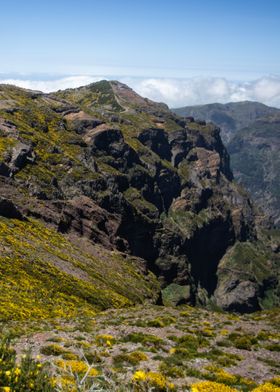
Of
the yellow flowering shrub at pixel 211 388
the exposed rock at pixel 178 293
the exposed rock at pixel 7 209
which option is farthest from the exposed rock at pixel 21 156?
the yellow flowering shrub at pixel 211 388

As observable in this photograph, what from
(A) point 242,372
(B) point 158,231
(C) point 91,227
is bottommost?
(B) point 158,231

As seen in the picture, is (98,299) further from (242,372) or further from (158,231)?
(158,231)

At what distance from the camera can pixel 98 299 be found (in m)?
61.8

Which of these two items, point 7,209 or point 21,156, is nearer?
point 7,209

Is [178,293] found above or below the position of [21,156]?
below

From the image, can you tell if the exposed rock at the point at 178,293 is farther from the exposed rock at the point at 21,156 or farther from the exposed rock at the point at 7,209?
the exposed rock at the point at 7,209

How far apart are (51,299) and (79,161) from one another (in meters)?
133

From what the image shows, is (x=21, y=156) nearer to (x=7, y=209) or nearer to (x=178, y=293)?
(x=7, y=209)

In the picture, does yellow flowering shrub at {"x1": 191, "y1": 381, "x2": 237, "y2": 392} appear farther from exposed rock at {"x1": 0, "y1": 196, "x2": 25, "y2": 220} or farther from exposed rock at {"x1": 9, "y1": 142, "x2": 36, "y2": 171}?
exposed rock at {"x1": 9, "y1": 142, "x2": 36, "y2": 171}

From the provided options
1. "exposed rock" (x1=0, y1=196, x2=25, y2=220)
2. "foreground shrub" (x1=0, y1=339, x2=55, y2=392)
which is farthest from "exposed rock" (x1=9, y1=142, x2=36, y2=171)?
"foreground shrub" (x1=0, y1=339, x2=55, y2=392)

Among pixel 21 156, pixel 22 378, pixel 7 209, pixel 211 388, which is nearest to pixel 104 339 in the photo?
pixel 211 388

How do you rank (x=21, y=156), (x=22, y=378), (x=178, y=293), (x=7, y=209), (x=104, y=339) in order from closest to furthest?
(x=22, y=378), (x=104, y=339), (x=7, y=209), (x=21, y=156), (x=178, y=293)

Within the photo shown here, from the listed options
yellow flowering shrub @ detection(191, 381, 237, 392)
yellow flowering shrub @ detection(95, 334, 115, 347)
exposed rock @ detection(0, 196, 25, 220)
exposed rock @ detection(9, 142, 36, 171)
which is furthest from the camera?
exposed rock @ detection(9, 142, 36, 171)

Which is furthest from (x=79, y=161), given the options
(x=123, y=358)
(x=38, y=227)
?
(x=123, y=358)
